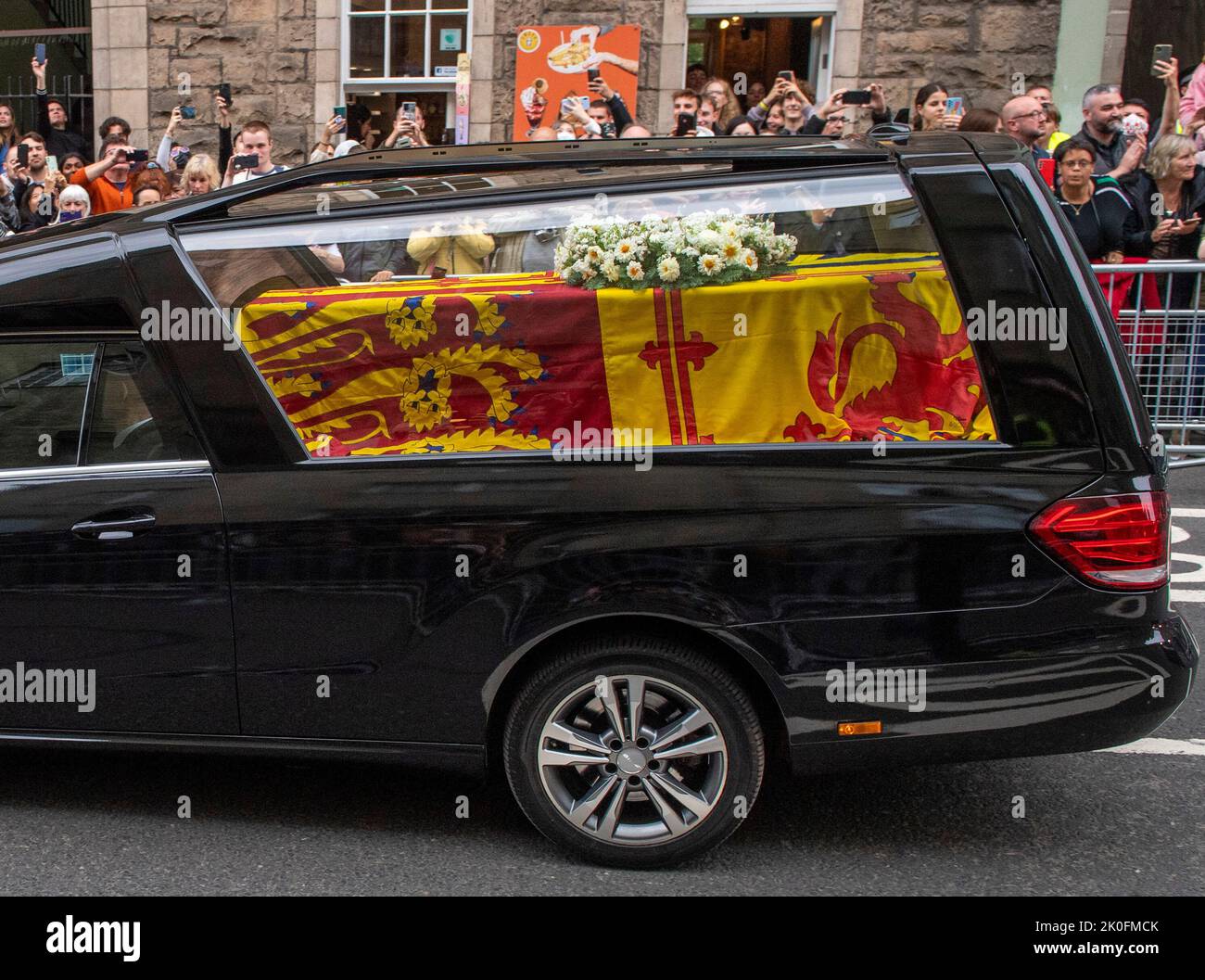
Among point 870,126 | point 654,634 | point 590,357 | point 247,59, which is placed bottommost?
point 654,634

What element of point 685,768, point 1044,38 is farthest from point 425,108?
point 685,768

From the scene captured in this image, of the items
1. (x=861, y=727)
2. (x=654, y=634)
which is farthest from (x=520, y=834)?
(x=861, y=727)

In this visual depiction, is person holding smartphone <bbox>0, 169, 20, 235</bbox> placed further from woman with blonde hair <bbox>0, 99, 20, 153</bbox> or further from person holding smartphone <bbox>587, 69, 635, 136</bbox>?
person holding smartphone <bbox>587, 69, 635, 136</bbox>

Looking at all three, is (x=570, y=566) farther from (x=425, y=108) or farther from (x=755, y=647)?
(x=425, y=108)

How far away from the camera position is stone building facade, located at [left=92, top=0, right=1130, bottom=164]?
1227 centimetres

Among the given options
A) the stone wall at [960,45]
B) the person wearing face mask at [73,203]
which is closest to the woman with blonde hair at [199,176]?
the person wearing face mask at [73,203]

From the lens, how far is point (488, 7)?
12930mm

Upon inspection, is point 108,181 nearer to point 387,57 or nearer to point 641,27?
point 387,57

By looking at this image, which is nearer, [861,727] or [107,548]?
[861,727]

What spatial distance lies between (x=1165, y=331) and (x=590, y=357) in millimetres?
5474

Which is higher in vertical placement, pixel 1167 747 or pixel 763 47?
pixel 763 47

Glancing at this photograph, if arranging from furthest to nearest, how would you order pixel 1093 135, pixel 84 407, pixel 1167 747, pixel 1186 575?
pixel 1093 135 → pixel 1186 575 → pixel 1167 747 → pixel 84 407

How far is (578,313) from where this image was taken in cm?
391
